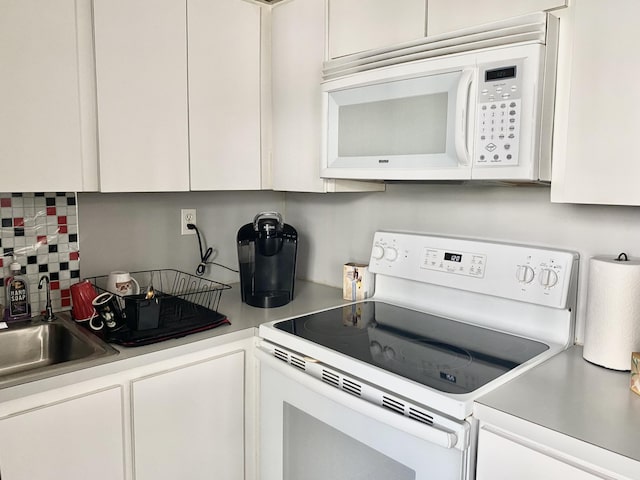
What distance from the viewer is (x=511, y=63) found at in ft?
4.25

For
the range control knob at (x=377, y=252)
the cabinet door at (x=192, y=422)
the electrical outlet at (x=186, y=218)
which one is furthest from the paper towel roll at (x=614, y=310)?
the electrical outlet at (x=186, y=218)

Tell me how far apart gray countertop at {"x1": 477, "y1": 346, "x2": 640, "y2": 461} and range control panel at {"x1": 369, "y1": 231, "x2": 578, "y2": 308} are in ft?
0.77

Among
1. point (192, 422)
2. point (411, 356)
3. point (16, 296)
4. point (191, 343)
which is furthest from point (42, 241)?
point (411, 356)

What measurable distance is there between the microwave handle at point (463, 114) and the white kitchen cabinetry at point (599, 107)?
0.73ft

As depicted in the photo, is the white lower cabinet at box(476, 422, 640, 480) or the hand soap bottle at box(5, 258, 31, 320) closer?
the white lower cabinet at box(476, 422, 640, 480)

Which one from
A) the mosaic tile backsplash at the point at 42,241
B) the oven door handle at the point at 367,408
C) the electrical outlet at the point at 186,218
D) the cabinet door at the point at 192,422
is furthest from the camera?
the electrical outlet at the point at 186,218

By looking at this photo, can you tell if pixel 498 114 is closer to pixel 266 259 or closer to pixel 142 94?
pixel 266 259

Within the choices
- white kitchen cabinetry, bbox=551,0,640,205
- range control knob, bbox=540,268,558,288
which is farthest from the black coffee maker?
white kitchen cabinetry, bbox=551,0,640,205

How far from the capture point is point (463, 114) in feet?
4.53

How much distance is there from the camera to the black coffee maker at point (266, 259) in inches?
75.5

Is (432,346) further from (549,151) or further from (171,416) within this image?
(171,416)

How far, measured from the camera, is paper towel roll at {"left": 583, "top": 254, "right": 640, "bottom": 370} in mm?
1246

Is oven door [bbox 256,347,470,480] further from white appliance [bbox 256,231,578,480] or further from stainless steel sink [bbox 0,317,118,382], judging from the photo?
stainless steel sink [bbox 0,317,118,382]

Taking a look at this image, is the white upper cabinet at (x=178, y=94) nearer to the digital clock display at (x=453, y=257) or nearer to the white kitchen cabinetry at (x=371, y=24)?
the white kitchen cabinetry at (x=371, y=24)
